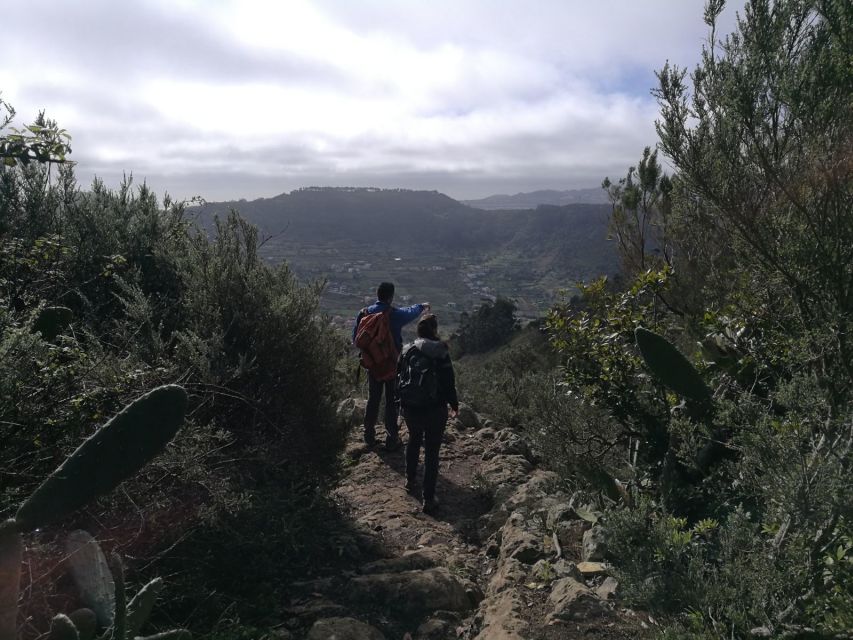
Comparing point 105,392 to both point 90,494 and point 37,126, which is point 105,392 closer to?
point 90,494

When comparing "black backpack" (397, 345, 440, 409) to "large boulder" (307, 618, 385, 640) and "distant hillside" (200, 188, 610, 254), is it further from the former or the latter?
"distant hillside" (200, 188, 610, 254)

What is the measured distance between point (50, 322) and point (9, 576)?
7.44ft

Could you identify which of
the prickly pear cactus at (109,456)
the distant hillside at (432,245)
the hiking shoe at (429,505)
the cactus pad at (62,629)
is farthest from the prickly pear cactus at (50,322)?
the distant hillside at (432,245)

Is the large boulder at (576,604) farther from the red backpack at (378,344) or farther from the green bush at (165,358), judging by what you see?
the red backpack at (378,344)

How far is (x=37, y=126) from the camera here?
3.47 m

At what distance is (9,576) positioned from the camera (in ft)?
6.72

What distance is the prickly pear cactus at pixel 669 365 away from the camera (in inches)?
142

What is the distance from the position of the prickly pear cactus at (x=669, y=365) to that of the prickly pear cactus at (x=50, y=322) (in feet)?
12.7

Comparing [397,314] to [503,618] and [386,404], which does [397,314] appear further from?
[503,618]

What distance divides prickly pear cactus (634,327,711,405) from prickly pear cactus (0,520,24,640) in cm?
332

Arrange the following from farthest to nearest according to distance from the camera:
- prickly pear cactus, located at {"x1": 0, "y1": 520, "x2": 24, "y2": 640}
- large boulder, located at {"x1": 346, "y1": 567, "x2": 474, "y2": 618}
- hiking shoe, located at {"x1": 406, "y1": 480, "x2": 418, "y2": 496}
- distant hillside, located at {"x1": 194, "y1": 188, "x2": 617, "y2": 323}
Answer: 1. distant hillside, located at {"x1": 194, "y1": 188, "x2": 617, "y2": 323}
2. hiking shoe, located at {"x1": 406, "y1": 480, "x2": 418, "y2": 496}
3. large boulder, located at {"x1": 346, "y1": 567, "x2": 474, "y2": 618}
4. prickly pear cactus, located at {"x1": 0, "y1": 520, "x2": 24, "y2": 640}

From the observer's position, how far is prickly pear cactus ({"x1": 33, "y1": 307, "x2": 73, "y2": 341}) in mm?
3814

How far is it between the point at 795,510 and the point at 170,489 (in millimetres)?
3196

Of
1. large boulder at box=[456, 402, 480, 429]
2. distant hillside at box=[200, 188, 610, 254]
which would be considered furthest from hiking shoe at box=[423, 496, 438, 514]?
distant hillside at box=[200, 188, 610, 254]
